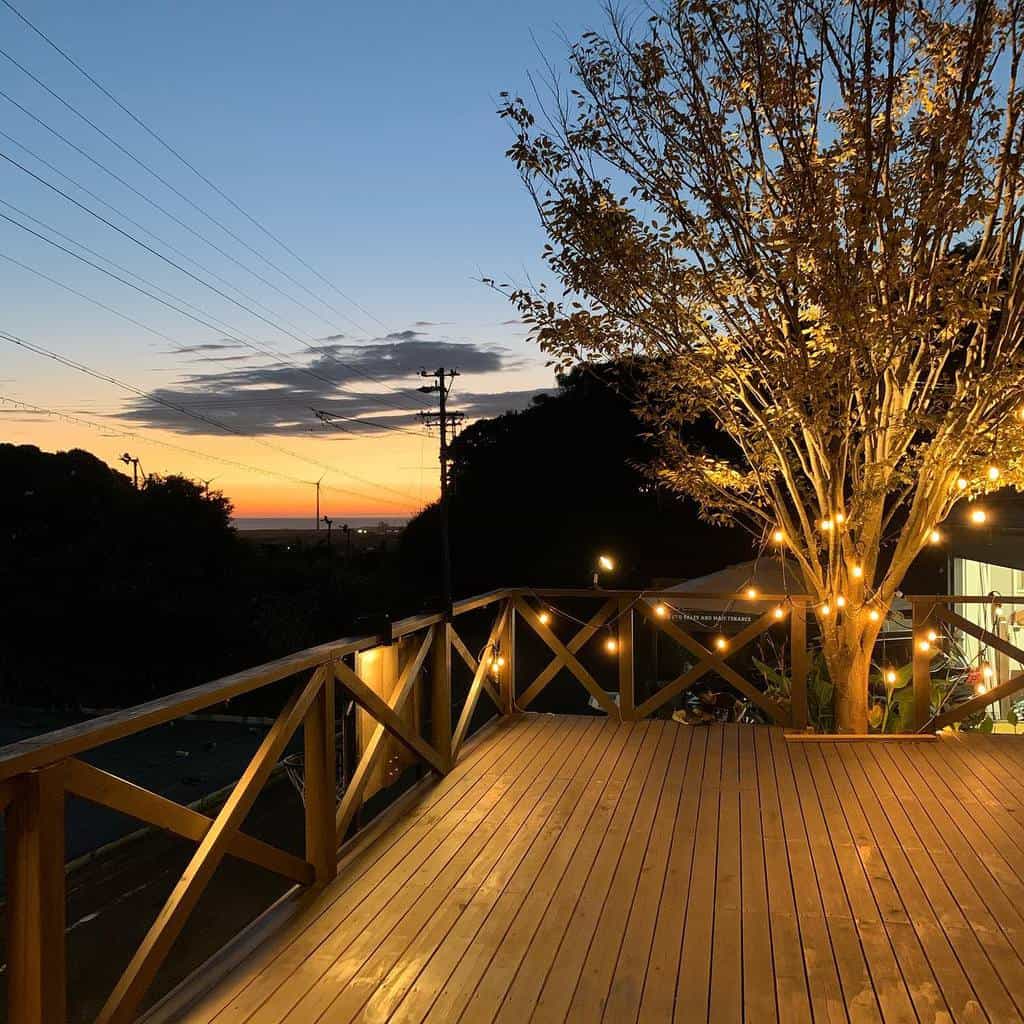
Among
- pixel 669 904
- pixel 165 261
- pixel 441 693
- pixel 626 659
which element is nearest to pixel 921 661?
pixel 626 659

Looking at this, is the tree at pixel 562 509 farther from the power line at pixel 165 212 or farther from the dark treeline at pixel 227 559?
the power line at pixel 165 212

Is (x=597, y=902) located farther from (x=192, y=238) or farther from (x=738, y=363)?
(x=192, y=238)

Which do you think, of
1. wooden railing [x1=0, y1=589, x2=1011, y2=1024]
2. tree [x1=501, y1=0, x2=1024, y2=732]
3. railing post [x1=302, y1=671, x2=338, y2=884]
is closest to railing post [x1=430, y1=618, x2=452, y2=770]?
wooden railing [x1=0, y1=589, x2=1011, y2=1024]

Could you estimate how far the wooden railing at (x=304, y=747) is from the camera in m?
1.92

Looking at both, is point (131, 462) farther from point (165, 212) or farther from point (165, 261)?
point (165, 212)

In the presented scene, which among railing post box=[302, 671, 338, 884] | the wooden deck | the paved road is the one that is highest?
railing post box=[302, 671, 338, 884]

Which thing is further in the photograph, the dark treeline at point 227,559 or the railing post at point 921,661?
the dark treeline at point 227,559

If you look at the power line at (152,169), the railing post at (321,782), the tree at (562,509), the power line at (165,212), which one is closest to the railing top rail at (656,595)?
the railing post at (321,782)

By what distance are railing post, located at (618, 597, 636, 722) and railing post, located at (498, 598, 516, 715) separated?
2.38 ft

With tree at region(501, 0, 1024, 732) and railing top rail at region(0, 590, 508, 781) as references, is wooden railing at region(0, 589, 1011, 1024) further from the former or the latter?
tree at region(501, 0, 1024, 732)

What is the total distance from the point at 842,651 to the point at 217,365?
37.7 m

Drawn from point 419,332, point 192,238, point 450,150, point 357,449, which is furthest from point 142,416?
point 450,150

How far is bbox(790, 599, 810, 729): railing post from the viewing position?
19.0 ft

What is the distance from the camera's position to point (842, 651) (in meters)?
5.75
